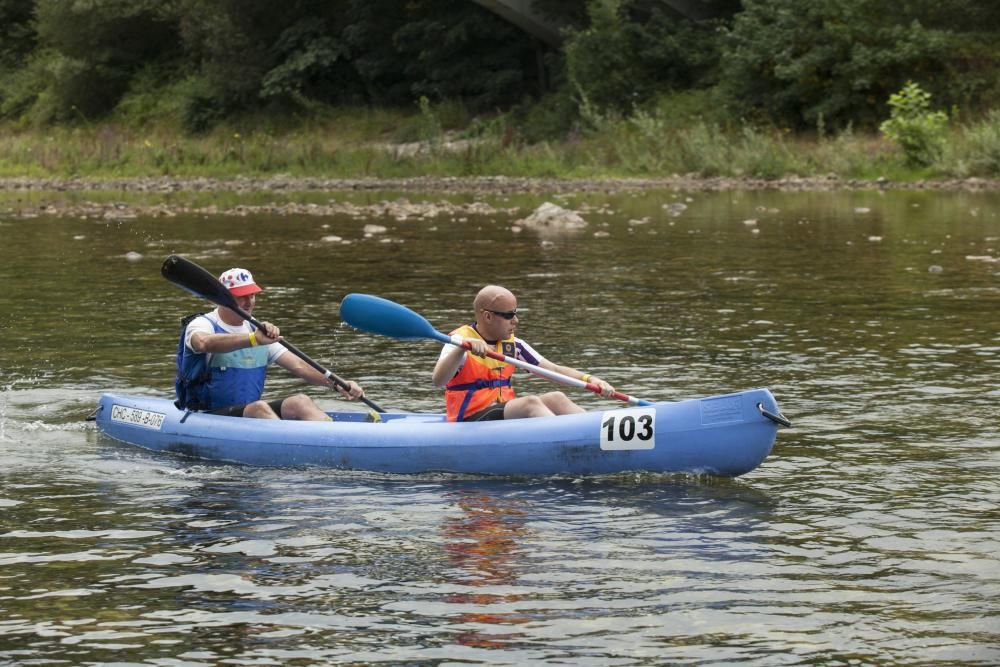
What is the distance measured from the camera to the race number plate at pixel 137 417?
847 centimetres

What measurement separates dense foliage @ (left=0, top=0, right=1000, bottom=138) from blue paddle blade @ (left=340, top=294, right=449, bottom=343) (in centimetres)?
2103

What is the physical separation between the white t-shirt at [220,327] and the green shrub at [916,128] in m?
20.7

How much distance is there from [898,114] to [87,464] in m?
22.5

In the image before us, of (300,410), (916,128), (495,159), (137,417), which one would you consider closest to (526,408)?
(300,410)

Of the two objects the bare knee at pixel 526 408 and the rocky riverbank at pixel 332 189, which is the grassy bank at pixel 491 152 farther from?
the bare knee at pixel 526 408

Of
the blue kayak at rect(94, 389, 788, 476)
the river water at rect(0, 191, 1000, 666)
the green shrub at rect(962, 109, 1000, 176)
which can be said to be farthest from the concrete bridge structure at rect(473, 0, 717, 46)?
the blue kayak at rect(94, 389, 788, 476)

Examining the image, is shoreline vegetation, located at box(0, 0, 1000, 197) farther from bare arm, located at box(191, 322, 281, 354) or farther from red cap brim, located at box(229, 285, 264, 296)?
bare arm, located at box(191, 322, 281, 354)

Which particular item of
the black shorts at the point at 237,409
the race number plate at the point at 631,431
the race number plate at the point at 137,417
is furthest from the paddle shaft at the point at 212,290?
the race number plate at the point at 631,431

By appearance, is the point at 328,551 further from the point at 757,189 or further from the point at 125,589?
the point at 757,189

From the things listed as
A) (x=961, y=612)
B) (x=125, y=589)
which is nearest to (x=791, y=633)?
(x=961, y=612)

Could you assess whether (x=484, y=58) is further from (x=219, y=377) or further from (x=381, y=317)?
(x=219, y=377)

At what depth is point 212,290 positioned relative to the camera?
8.39m

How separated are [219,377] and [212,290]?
1.58ft

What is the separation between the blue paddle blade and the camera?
8477mm
